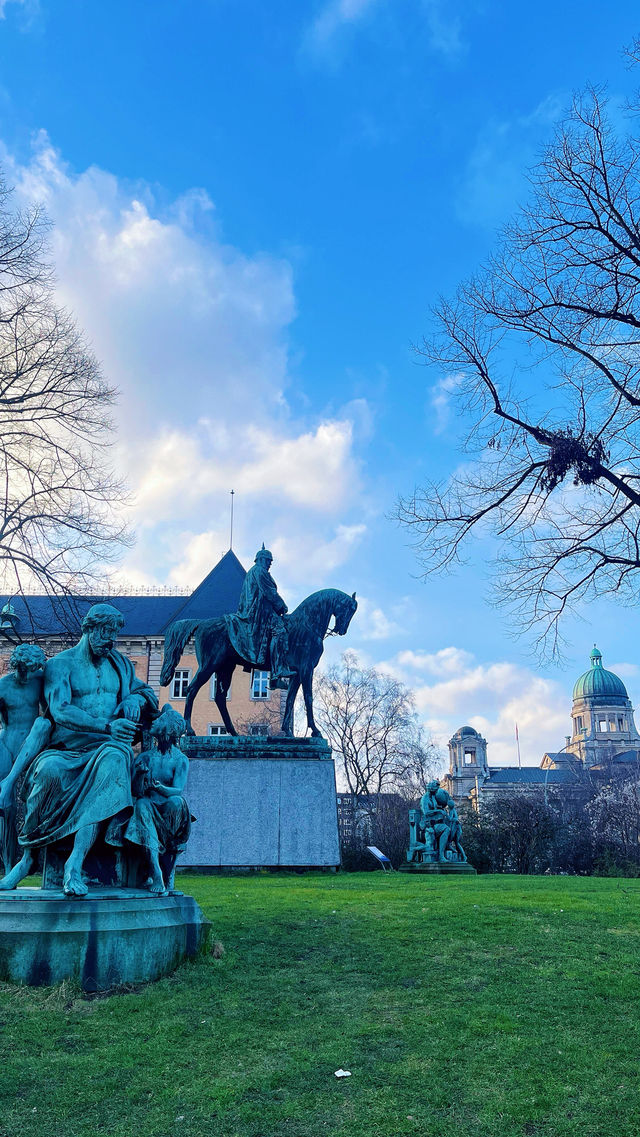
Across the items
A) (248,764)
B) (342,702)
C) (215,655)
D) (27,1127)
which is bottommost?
(27,1127)

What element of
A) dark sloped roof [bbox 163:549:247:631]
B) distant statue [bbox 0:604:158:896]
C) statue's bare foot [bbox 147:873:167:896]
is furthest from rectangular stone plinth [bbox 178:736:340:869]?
dark sloped roof [bbox 163:549:247:631]

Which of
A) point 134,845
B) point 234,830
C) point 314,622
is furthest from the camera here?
point 314,622

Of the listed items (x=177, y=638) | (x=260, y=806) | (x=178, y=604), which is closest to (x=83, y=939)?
(x=260, y=806)

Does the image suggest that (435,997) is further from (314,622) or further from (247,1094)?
(314,622)

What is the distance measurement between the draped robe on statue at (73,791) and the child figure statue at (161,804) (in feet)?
0.54

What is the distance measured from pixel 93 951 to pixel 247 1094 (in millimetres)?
1672

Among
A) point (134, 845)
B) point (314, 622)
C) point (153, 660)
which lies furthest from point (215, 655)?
point (153, 660)

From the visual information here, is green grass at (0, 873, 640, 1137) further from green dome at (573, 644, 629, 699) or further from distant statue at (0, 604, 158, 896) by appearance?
green dome at (573, 644, 629, 699)

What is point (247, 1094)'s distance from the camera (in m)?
4.12

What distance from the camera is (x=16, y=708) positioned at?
636 cm

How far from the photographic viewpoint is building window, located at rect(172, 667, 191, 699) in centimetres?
4501

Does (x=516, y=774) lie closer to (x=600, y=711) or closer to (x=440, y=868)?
(x=600, y=711)

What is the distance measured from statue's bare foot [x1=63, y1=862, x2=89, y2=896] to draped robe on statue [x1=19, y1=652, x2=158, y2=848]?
244 mm

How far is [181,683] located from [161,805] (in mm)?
40851
